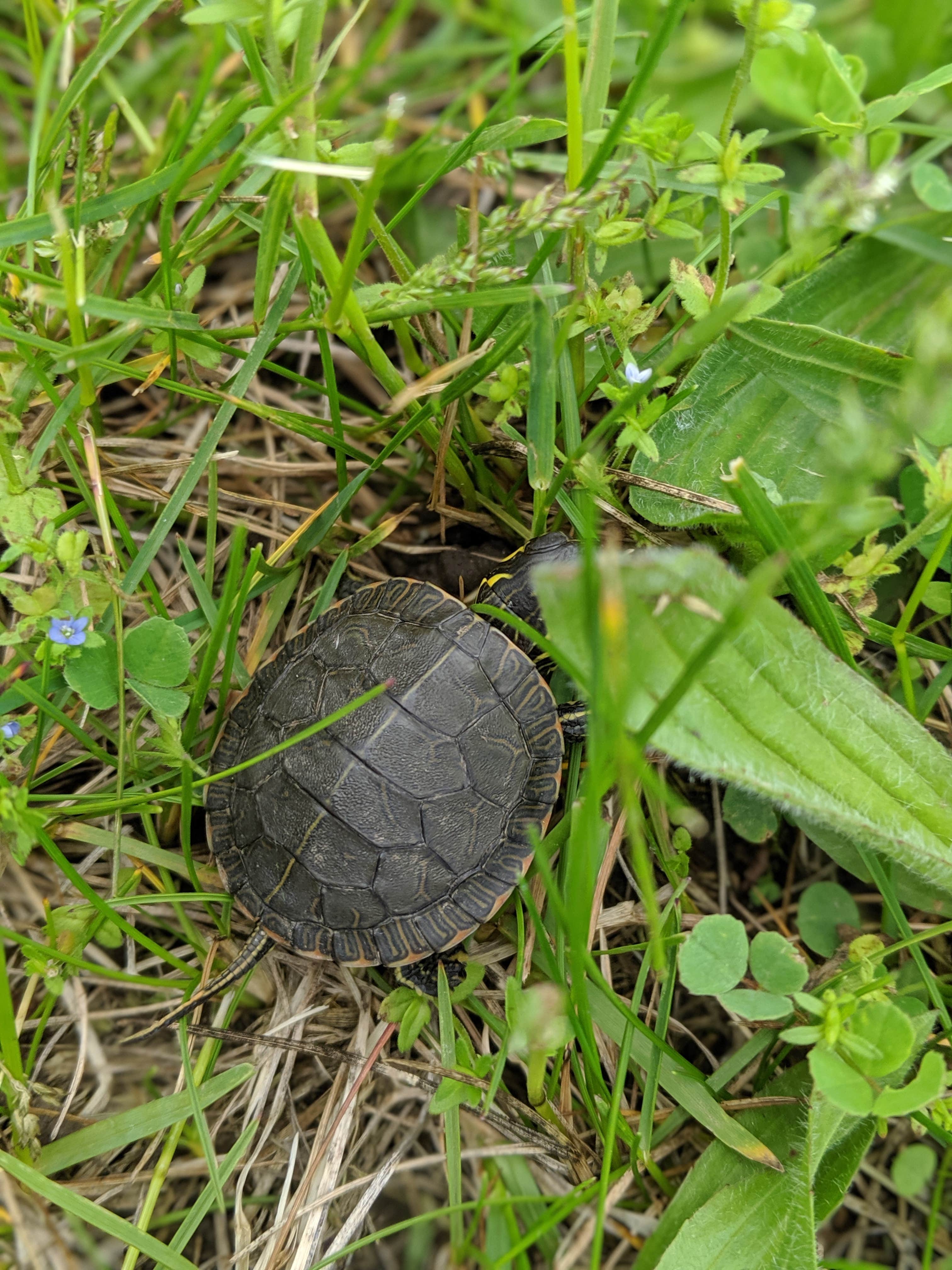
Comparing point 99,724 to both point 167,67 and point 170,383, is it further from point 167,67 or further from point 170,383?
point 167,67

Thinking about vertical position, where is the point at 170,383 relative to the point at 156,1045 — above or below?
above

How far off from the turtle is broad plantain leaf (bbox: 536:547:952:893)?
65 cm

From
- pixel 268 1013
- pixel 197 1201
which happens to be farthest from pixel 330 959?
pixel 197 1201

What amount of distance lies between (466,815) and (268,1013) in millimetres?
890

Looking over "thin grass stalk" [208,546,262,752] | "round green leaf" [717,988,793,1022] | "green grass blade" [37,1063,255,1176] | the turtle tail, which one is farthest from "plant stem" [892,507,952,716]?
"green grass blade" [37,1063,255,1176]

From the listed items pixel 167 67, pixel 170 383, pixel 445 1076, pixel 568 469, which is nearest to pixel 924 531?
pixel 568 469

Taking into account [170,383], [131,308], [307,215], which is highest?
[307,215]

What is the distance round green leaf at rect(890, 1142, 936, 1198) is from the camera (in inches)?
101

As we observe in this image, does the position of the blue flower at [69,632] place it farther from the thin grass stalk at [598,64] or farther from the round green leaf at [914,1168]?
the round green leaf at [914,1168]

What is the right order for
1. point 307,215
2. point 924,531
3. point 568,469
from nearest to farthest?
point 307,215, point 924,531, point 568,469

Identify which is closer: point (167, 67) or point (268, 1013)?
point (268, 1013)

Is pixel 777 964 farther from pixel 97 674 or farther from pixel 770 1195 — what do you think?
pixel 97 674

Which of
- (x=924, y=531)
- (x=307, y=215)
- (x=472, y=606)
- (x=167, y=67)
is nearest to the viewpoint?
(x=307, y=215)

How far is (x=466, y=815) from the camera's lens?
262cm
